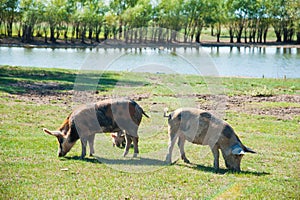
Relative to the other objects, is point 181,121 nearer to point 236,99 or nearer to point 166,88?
point 236,99

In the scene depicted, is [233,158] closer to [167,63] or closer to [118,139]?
[118,139]

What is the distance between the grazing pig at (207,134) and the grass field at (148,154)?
42 cm

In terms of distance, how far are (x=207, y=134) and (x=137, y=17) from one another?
354 ft

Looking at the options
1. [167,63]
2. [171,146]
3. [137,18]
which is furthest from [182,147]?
[137,18]

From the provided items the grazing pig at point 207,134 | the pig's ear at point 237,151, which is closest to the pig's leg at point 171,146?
the grazing pig at point 207,134

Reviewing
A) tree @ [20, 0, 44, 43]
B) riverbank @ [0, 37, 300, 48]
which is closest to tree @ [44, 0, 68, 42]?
tree @ [20, 0, 44, 43]

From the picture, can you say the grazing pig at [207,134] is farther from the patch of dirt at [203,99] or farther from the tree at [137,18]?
the tree at [137,18]

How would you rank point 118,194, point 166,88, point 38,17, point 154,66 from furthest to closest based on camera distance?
point 38,17, point 154,66, point 166,88, point 118,194

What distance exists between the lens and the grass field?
10.2 meters

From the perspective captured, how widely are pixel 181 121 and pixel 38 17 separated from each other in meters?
100

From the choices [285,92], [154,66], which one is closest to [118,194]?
[285,92]

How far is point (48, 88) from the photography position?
2794cm

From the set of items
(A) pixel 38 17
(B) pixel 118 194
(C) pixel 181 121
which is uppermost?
(A) pixel 38 17

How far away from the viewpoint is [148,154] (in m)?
13.9
